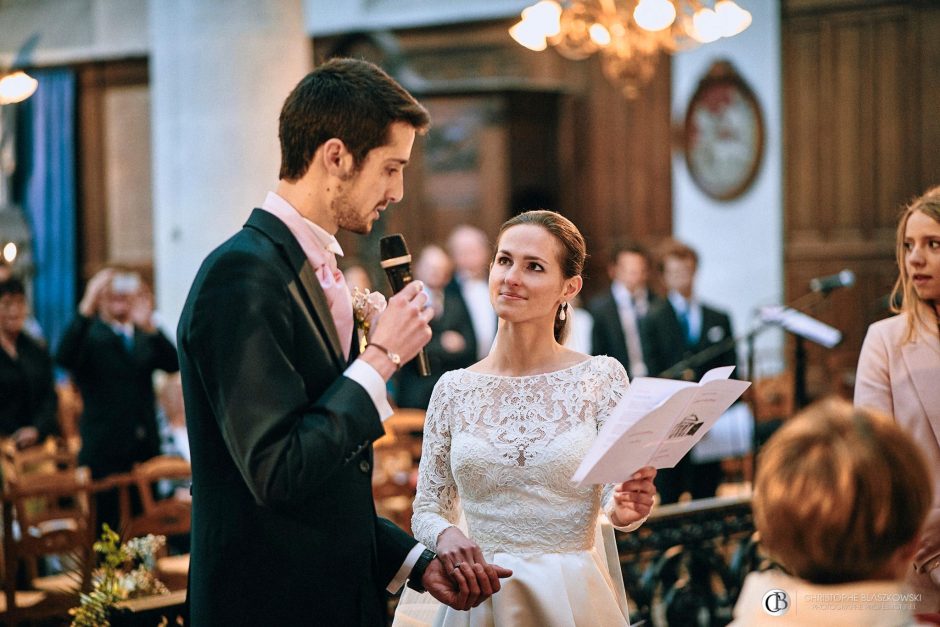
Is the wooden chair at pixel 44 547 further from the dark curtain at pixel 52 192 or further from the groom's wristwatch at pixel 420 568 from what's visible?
the dark curtain at pixel 52 192

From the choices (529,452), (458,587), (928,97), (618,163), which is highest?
(928,97)

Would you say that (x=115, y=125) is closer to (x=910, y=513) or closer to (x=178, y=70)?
(x=178, y=70)

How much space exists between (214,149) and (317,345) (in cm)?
449

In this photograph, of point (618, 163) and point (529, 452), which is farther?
point (618, 163)

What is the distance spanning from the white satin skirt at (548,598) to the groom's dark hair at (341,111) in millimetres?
1119

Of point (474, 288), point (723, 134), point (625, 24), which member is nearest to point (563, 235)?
point (474, 288)

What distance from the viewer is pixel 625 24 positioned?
A: 25.2ft

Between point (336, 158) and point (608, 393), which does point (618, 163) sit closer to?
point (608, 393)

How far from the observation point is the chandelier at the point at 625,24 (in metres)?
7.15

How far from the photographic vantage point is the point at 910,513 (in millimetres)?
1482

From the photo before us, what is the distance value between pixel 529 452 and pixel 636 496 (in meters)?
0.33

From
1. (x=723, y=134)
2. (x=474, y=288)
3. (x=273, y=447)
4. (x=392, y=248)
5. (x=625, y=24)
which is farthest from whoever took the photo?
(x=723, y=134)

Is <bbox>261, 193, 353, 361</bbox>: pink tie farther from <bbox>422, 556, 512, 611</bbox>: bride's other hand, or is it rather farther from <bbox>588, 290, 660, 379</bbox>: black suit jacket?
<bbox>588, 290, 660, 379</bbox>: black suit jacket

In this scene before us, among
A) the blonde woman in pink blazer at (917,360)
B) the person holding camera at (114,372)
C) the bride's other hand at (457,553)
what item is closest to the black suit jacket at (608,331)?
the person holding camera at (114,372)
